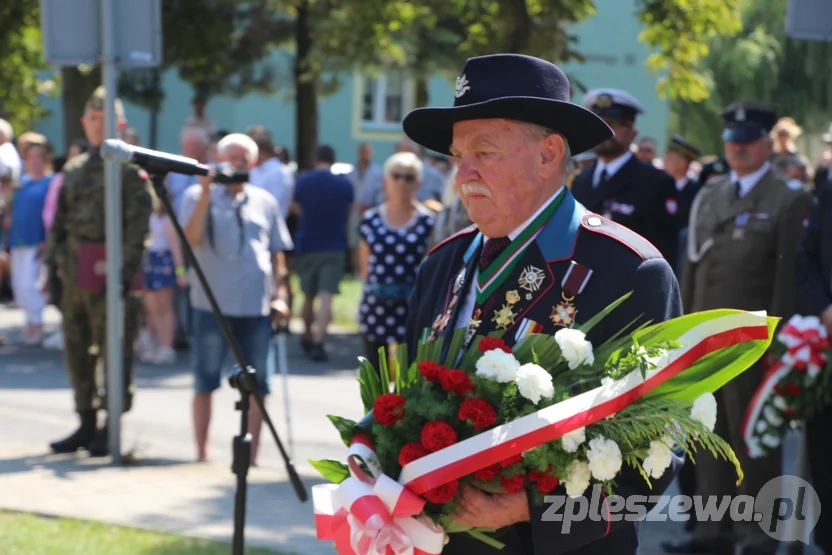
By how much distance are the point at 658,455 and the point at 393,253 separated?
5896 millimetres

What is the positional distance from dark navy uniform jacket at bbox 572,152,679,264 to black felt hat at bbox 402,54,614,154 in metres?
3.93

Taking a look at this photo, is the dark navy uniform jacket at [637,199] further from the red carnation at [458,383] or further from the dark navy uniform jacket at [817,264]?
the red carnation at [458,383]

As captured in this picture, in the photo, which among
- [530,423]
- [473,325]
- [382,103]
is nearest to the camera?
[530,423]

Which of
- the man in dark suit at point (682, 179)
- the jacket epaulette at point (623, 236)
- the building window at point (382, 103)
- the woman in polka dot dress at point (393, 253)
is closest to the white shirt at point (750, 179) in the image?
the man in dark suit at point (682, 179)

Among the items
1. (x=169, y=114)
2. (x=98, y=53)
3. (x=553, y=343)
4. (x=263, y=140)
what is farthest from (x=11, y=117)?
(x=553, y=343)

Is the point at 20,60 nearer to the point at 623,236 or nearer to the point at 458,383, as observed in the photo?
the point at 623,236

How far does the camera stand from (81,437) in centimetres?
895

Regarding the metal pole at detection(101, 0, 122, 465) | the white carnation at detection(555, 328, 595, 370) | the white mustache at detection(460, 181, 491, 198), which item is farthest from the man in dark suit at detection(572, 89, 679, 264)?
the white carnation at detection(555, 328, 595, 370)

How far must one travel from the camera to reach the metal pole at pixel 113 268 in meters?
8.30

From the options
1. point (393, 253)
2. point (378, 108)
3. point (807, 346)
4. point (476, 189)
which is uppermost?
point (476, 189)

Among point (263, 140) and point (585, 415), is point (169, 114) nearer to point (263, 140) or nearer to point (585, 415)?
point (263, 140)

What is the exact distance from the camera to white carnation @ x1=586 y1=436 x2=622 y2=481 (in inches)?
115

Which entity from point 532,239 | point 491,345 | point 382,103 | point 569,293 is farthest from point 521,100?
point 382,103

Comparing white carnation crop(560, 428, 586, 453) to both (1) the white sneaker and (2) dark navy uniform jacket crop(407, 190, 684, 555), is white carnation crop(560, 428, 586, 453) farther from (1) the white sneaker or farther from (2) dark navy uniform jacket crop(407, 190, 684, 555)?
(1) the white sneaker
